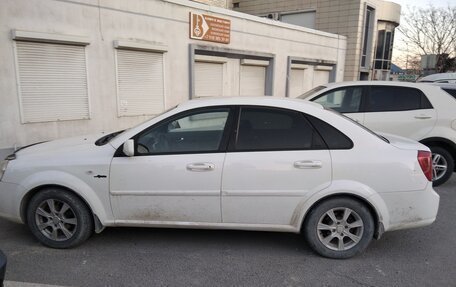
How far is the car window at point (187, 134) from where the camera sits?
343 centimetres

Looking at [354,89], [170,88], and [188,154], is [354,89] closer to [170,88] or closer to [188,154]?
[188,154]

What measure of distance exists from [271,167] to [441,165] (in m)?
3.95

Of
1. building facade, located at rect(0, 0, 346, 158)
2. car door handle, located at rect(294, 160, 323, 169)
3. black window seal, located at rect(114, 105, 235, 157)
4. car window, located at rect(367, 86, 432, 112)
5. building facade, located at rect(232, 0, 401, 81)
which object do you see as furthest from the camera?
building facade, located at rect(232, 0, 401, 81)

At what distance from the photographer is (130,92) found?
939 centimetres

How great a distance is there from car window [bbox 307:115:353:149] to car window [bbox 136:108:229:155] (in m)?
0.89

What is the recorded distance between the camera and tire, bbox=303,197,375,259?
10.9 ft

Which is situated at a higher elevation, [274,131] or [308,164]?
[274,131]

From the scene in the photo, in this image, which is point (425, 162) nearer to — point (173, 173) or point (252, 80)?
point (173, 173)

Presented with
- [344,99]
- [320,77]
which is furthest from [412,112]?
[320,77]

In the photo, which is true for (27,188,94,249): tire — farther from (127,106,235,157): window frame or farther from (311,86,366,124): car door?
(311,86,366,124): car door

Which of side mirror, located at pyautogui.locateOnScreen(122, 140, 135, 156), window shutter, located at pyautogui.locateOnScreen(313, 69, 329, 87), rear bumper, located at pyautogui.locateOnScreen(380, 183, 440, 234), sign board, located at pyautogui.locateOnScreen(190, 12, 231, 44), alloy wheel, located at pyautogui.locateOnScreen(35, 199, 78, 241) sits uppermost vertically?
sign board, located at pyautogui.locateOnScreen(190, 12, 231, 44)

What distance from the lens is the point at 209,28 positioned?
11.1m

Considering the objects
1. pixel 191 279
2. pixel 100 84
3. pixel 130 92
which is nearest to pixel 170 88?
pixel 130 92

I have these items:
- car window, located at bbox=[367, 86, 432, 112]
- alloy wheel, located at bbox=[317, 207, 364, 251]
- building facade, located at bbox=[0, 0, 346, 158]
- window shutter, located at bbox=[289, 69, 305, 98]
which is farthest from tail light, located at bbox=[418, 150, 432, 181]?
window shutter, located at bbox=[289, 69, 305, 98]
